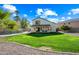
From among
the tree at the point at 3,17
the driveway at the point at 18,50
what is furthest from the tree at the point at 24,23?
the driveway at the point at 18,50

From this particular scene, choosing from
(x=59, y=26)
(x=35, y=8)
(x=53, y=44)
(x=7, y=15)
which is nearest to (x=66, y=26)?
(x=59, y=26)

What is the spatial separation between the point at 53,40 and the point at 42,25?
54cm

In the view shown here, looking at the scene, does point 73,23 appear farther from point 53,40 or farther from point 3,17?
point 3,17

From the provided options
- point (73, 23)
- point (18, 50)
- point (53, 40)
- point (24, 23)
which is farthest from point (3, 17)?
point (73, 23)

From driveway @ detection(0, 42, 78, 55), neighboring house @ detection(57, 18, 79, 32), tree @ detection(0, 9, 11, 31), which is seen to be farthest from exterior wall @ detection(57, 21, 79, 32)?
tree @ detection(0, 9, 11, 31)

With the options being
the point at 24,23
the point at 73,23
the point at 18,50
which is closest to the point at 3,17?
the point at 24,23

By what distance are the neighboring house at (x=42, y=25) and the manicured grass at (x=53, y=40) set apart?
15 cm

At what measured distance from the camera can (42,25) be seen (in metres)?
6.06

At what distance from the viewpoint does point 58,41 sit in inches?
234

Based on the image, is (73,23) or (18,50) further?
(73,23)

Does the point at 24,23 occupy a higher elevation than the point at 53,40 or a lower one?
higher

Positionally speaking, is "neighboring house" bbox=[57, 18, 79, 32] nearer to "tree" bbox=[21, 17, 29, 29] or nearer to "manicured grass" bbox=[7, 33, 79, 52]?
"manicured grass" bbox=[7, 33, 79, 52]

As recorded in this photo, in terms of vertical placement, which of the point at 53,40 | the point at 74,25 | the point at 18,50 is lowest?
the point at 18,50

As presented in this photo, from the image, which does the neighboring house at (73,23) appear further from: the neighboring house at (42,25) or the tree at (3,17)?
the tree at (3,17)
